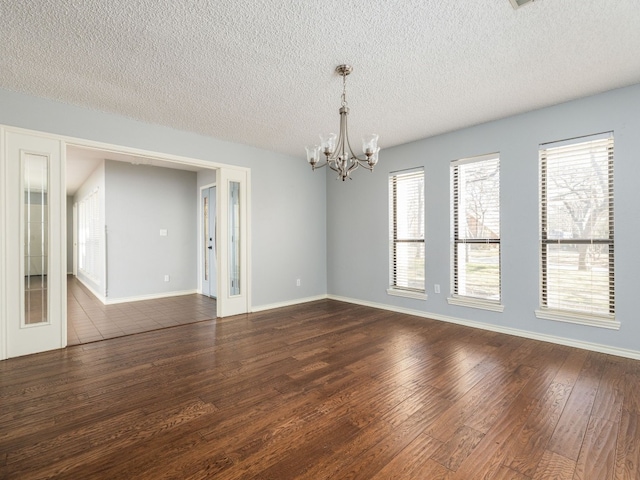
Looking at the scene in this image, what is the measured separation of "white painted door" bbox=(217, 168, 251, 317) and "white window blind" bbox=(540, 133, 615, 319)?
3.95 m

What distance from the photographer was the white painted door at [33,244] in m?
3.07

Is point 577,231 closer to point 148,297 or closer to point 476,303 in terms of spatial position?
point 476,303

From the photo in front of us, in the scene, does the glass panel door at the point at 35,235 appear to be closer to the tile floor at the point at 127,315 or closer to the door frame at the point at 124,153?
the door frame at the point at 124,153

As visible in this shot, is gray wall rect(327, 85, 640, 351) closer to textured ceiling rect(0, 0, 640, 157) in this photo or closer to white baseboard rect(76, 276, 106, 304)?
textured ceiling rect(0, 0, 640, 157)

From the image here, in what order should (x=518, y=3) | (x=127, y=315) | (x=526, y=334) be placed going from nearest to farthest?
(x=518, y=3), (x=526, y=334), (x=127, y=315)

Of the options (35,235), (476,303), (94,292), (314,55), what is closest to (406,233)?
(476,303)

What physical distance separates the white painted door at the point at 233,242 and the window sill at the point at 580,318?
156 inches

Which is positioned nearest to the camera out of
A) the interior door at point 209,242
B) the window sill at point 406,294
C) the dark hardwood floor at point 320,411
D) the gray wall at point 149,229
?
the dark hardwood floor at point 320,411

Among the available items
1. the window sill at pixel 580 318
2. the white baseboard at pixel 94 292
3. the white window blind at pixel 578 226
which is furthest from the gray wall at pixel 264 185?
the window sill at pixel 580 318

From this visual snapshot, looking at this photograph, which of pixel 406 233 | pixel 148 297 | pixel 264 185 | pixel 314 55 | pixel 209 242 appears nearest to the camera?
pixel 314 55

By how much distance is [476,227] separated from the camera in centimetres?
412

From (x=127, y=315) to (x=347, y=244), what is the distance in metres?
3.74

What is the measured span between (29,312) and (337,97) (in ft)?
12.7

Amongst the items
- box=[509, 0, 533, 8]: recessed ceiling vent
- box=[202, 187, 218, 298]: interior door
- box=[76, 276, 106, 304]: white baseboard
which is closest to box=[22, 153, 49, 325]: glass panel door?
box=[76, 276, 106, 304]: white baseboard
